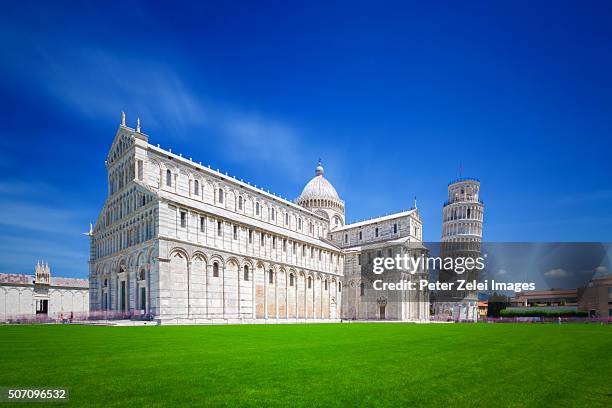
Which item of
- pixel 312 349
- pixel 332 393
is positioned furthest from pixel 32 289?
pixel 332 393

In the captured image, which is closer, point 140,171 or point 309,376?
point 309,376

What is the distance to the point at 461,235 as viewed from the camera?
258 ft

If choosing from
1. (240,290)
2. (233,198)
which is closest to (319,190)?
(233,198)

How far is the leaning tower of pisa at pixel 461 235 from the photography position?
3036 inches

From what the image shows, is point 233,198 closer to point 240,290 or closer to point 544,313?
point 240,290

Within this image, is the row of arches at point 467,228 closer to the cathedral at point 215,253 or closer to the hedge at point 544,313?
the cathedral at point 215,253

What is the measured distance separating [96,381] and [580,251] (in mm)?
73909

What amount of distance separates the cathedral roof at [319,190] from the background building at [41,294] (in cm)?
4157

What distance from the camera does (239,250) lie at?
4578 centimetres

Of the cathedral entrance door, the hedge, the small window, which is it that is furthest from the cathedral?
the cathedral entrance door

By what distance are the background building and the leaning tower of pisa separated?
62819mm

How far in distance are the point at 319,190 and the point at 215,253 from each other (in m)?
38.3

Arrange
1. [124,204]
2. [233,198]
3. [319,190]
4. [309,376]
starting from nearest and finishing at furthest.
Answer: [309,376], [124,204], [233,198], [319,190]

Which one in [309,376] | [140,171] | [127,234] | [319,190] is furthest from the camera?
[319,190]
